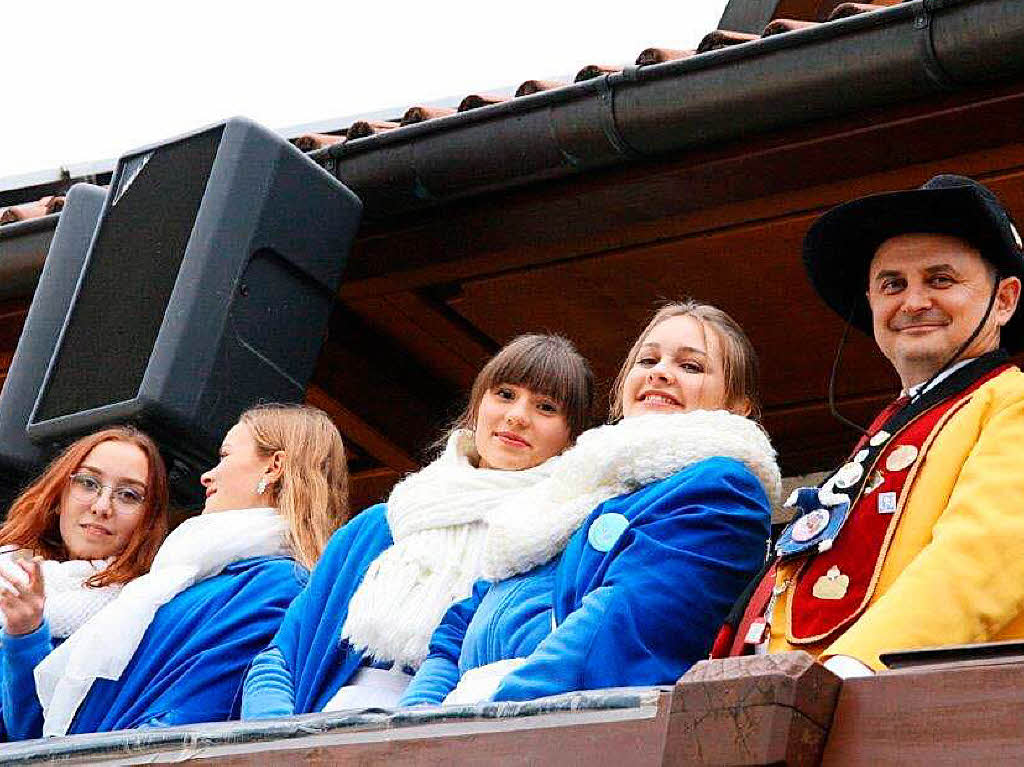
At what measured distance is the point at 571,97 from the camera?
177 inches

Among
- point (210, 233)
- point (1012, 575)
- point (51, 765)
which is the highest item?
point (210, 233)

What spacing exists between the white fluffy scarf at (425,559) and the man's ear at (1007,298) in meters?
0.88

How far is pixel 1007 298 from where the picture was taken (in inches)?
125

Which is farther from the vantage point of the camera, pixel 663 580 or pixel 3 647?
pixel 3 647

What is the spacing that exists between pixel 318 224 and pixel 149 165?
1.88 ft

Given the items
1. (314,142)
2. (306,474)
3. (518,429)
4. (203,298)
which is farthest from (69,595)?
(314,142)

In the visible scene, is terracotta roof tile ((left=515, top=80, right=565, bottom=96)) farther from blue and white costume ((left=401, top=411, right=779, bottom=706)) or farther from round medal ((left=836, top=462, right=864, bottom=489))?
round medal ((left=836, top=462, right=864, bottom=489))

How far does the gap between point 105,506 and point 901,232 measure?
6.55ft

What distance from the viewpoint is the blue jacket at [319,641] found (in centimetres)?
348

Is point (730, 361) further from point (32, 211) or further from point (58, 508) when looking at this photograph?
point (32, 211)

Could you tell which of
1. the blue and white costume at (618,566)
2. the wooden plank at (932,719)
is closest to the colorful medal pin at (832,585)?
the blue and white costume at (618,566)

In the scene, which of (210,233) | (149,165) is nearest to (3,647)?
(210,233)

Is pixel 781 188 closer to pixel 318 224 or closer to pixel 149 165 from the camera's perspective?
pixel 318 224

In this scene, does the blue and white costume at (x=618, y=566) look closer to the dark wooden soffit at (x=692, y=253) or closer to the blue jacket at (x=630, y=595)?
the blue jacket at (x=630, y=595)
